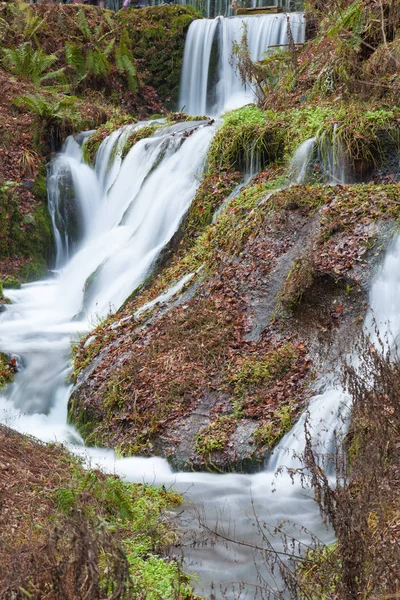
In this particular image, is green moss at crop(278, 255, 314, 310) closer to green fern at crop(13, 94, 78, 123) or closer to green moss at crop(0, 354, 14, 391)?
green moss at crop(0, 354, 14, 391)

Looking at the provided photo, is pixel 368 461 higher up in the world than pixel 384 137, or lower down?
lower down

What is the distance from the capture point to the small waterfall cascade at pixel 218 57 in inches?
727

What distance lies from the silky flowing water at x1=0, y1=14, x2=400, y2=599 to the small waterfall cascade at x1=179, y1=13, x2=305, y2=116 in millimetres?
4904

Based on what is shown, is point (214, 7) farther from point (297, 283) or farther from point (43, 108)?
point (297, 283)

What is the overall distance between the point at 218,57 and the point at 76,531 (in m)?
17.7

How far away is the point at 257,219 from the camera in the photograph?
9.16 m

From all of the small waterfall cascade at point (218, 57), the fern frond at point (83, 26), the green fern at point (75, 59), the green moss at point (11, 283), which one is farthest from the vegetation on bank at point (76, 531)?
the fern frond at point (83, 26)

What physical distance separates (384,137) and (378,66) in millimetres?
2049

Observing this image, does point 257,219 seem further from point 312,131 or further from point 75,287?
point 75,287

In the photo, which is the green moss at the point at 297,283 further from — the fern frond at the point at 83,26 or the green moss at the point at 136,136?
the fern frond at the point at 83,26

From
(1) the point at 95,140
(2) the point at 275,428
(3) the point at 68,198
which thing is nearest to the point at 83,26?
(1) the point at 95,140

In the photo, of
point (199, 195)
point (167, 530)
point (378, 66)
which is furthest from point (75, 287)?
point (167, 530)

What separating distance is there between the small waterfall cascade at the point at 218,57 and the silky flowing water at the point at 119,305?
4904mm

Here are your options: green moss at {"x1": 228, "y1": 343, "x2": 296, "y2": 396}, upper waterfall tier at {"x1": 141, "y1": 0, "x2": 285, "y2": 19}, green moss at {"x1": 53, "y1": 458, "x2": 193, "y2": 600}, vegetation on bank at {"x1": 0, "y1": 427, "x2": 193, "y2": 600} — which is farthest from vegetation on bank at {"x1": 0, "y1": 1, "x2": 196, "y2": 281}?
green moss at {"x1": 53, "y1": 458, "x2": 193, "y2": 600}
